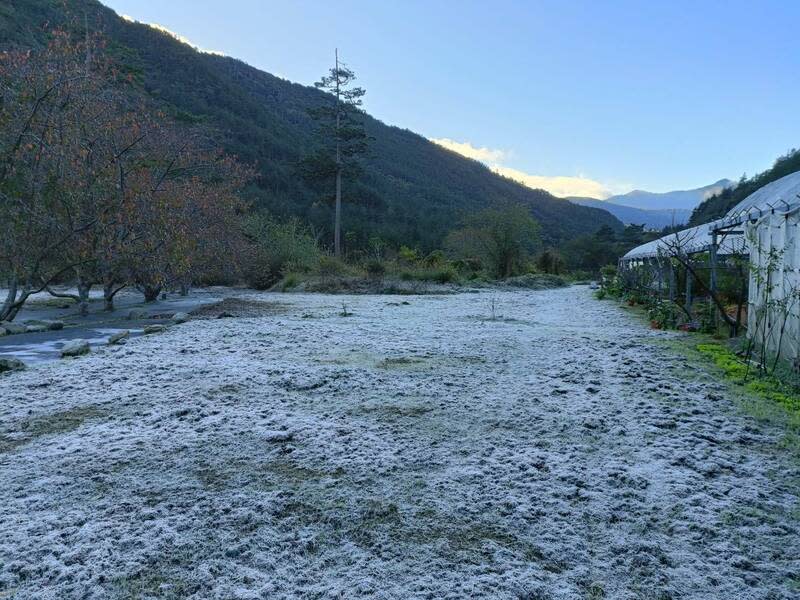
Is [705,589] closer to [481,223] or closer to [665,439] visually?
[665,439]

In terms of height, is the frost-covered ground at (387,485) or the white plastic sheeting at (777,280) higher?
the white plastic sheeting at (777,280)

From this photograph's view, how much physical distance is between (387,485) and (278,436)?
748 millimetres

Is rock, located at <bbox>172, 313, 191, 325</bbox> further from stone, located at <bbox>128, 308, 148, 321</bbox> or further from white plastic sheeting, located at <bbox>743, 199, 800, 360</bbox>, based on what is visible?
white plastic sheeting, located at <bbox>743, 199, 800, 360</bbox>

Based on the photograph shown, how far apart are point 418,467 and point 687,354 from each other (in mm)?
3522

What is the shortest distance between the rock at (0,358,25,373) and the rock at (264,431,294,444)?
2.69m

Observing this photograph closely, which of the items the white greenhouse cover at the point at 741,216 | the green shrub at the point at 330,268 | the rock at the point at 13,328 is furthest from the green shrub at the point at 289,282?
the white greenhouse cover at the point at 741,216

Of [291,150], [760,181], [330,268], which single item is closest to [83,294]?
[330,268]

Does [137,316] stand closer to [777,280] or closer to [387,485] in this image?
[387,485]

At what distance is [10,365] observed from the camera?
12.3 feet

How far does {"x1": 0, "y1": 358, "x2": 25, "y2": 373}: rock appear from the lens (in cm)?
370

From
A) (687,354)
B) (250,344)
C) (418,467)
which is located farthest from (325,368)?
(687,354)

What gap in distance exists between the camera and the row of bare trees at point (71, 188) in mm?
5480

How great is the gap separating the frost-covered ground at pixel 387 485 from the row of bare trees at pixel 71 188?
9.12 feet

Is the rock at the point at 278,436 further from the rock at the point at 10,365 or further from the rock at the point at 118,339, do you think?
the rock at the point at 118,339
